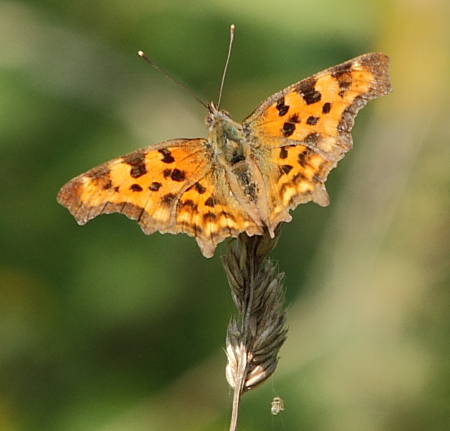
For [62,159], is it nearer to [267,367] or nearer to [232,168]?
[232,168]

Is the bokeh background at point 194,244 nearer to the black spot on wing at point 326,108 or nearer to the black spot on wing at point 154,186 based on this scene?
the black spot on wing at point 154,186

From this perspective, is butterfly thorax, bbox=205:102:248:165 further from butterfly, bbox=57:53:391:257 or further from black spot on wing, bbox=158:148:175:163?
black spot on wing, bbox=158:148:175:163

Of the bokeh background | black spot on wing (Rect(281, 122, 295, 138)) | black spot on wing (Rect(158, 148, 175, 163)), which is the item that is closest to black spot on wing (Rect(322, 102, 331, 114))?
black spot on wing (Rect(281, 122, 295, 138))

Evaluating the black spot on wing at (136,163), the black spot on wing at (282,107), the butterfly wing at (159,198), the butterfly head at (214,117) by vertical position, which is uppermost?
the butterfly head at (214,117)

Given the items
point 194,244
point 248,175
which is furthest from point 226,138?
point 194,244

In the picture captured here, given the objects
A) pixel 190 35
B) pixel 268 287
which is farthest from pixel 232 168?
pixel 190 35

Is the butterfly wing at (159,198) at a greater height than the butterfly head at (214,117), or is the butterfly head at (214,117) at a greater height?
the butterfly head at (214,117)

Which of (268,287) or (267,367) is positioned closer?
(267,367)

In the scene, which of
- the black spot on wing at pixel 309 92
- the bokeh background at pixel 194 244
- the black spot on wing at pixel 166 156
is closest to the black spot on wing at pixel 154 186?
the black spot on wing at pixel 166 156

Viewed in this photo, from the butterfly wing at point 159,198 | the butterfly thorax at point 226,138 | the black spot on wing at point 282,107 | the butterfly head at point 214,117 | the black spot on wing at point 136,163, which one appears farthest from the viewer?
the butterfly head at point 214,117
